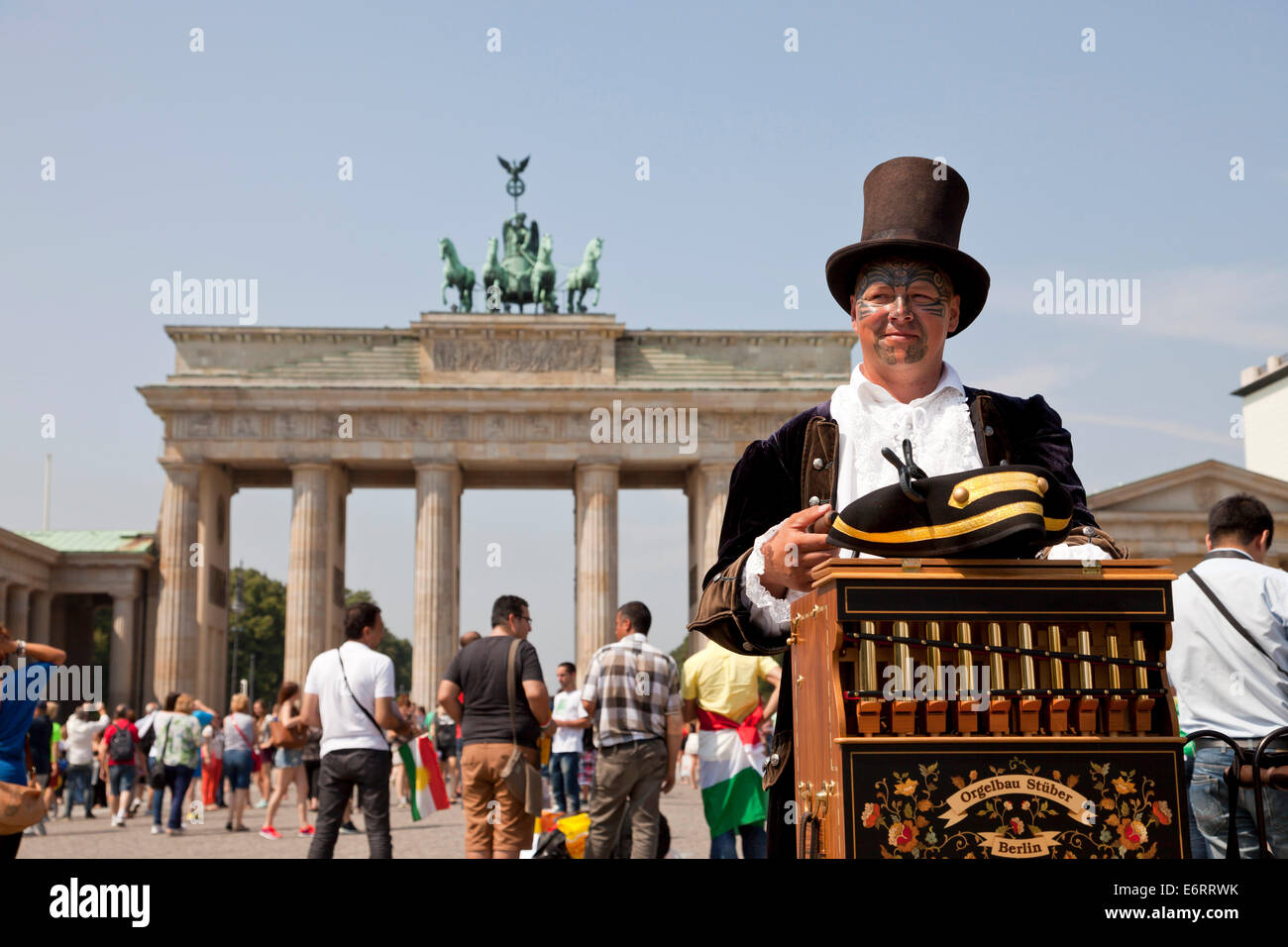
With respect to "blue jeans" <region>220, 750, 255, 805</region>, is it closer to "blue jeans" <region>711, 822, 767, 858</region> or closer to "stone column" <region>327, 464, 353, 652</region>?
"blue jeans" <region>711, 822, 767, 858</region>

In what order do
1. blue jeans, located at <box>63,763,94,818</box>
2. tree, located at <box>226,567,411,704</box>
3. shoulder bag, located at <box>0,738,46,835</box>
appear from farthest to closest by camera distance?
tree, located at <box>226,567,411,704</box>, blue jeans, located at <box>63,763,94,818</box>, shoulder bag, located at <box>0,738,46,835</box>

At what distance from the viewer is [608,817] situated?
11.5 meters

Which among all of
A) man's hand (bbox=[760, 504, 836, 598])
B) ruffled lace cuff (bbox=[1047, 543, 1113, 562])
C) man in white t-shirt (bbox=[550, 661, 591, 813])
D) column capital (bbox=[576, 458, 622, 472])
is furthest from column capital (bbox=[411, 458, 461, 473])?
ruffled lace cuff (bbox=[1047, 543, 1113, 562])

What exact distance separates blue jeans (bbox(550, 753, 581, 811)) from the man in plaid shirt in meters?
7.21

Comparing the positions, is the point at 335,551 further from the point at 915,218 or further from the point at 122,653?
the point at 915,218

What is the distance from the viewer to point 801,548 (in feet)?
10.8

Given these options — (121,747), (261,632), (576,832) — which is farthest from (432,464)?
(261,632)

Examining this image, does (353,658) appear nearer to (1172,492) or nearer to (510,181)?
(1172,492)

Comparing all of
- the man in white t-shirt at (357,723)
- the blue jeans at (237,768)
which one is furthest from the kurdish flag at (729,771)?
the blue jeans at (237,768)

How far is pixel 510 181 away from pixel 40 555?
25270 mm

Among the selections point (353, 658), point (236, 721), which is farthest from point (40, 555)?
point (353, 658)

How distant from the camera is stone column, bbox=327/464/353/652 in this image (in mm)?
55531

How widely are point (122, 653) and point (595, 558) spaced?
20687mm
